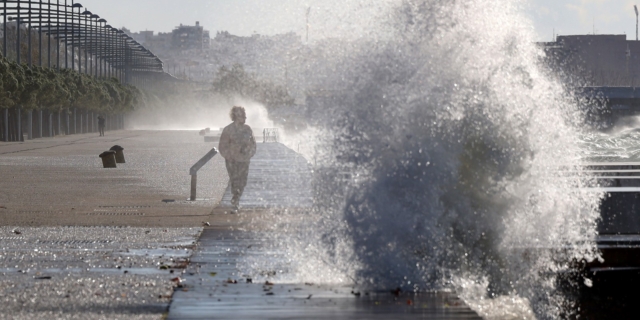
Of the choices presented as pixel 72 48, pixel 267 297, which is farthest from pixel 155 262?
pixel 72 48

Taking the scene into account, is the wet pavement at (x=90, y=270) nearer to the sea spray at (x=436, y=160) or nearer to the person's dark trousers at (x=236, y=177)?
the sea spray at (x=436, y=160)

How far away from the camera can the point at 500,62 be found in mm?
10242

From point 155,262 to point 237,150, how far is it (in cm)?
633

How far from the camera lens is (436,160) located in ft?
31.2

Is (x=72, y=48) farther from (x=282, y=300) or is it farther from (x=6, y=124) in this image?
(x=282, y=300)

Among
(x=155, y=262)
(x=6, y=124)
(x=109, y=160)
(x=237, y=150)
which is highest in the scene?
(x=6, y=124)

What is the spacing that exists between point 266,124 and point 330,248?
141 m

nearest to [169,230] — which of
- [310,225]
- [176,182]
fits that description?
[310,225]

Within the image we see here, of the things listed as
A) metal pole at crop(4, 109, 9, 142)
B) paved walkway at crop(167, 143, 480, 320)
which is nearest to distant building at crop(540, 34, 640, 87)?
metal pole at crop(4, 109, 9, 142)

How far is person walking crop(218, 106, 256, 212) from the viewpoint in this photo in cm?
1712

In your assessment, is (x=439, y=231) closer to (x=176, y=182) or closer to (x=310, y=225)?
(x=310, y=225)

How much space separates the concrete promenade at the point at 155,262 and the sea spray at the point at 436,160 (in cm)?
61

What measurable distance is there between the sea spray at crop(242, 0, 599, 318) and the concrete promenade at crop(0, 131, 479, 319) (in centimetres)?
61

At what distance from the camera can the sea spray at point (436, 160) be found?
9.50 m
